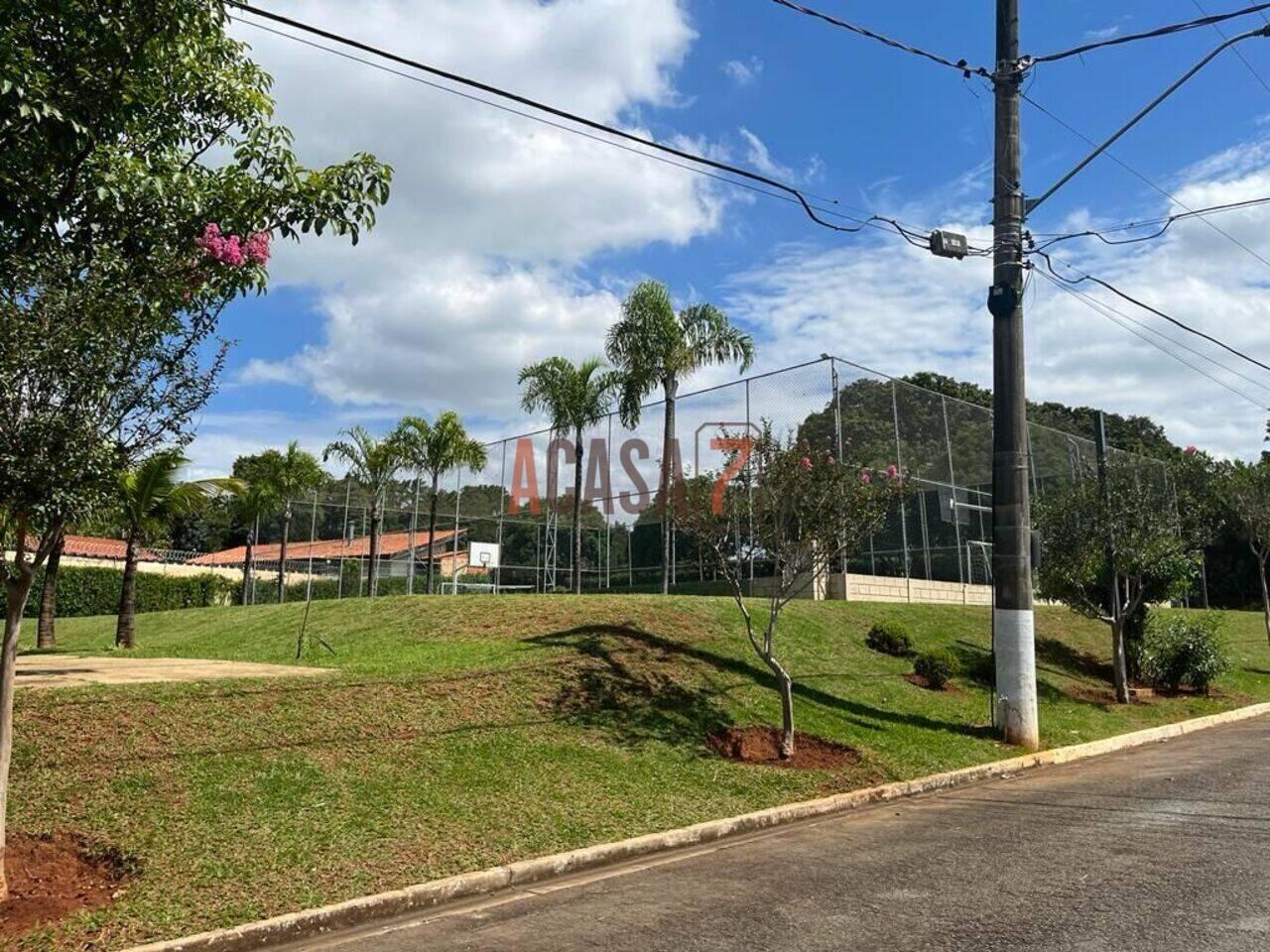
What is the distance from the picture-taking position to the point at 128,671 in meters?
11.4

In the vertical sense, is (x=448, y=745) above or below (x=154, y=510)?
below

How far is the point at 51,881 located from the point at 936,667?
480 inches

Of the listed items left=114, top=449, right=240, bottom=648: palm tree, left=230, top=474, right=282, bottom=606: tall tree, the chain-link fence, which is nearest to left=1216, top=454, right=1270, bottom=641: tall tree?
the chain-link fence

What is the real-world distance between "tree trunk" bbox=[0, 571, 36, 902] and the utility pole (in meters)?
10.7

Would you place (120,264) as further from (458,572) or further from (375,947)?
(458,572)

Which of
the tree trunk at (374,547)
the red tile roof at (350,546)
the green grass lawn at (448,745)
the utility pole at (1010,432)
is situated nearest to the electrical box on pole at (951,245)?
the utility pole at (1010,432)

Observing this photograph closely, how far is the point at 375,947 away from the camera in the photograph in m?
5.37

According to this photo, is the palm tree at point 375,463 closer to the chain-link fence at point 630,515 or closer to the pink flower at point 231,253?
the chain-link fence at point 630,515

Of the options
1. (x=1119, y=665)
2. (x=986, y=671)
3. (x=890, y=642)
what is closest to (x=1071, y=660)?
(x=1119, y=665)

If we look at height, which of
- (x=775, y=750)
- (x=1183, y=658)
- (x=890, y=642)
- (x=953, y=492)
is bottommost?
(x=775, y=750)

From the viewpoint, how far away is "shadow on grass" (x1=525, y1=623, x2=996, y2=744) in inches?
419

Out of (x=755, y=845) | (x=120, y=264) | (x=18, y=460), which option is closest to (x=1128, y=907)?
(x=755, y=845)

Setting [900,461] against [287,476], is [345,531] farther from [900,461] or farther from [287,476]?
[900,461]

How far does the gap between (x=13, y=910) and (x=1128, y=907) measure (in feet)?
21.2
